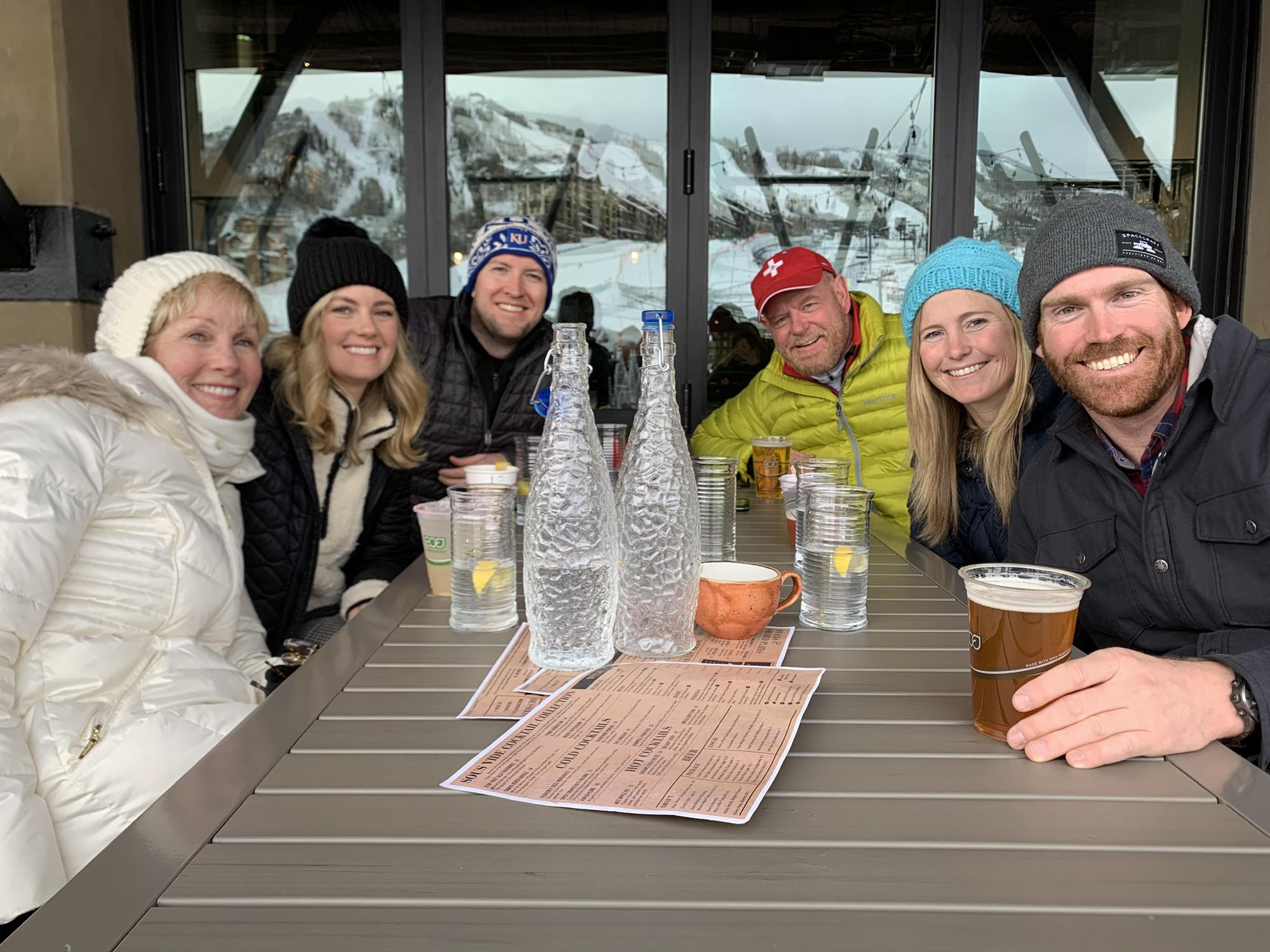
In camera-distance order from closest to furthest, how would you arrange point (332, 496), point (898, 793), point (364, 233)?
1. point (898, 793)
2. point (332, 496)
3. point (364, 233)

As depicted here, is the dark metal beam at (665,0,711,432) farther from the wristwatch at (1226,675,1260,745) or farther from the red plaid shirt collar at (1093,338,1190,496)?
the wristwatch at (1226,675,1260,745)

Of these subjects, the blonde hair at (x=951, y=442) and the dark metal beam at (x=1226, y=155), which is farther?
the dark metal beam at (x=1226, y=155)

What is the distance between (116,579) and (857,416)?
6.69 feet

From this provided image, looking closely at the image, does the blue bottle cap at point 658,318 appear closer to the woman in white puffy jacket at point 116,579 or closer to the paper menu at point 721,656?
the paper menu at point 721,656

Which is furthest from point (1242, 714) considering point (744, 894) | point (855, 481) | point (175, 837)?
point (855, 481)

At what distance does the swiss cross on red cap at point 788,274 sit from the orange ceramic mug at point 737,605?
6.23 feet

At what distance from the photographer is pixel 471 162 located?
12.8 feet

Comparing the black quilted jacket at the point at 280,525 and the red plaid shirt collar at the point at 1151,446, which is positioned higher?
the red plaid shirt collar at the point at 1151,446

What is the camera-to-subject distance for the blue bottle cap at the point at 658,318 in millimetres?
1021

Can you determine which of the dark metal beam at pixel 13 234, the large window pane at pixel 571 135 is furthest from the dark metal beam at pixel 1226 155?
the dark metal beam at pixel 13 234

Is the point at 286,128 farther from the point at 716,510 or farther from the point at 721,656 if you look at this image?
the point at 721,656

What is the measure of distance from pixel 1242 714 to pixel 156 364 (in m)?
1.84

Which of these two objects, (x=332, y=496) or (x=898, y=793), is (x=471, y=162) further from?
(x=898, y=793)

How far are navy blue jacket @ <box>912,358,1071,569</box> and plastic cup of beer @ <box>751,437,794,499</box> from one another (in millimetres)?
407
